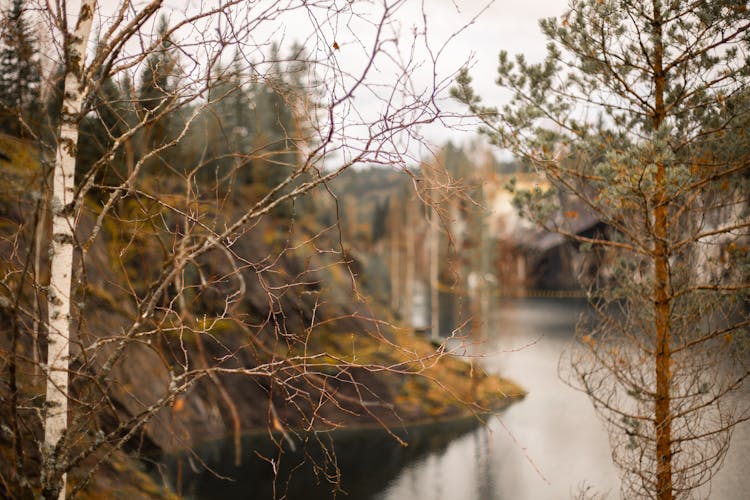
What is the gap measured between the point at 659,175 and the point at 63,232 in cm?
454

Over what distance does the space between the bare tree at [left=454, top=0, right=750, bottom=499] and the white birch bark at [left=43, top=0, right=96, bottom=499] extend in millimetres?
3519

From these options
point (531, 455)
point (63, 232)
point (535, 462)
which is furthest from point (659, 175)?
point (531, 455)

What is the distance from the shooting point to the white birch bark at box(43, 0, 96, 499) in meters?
2.29

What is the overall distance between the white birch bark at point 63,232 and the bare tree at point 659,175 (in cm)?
352

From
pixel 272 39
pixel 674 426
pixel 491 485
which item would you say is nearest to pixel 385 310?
pixel 491 485

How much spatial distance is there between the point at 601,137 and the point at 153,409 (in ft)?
16.1

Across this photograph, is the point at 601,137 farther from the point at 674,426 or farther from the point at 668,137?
the point at 674,426

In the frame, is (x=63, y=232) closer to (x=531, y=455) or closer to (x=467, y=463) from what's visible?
(x=467, y=463)

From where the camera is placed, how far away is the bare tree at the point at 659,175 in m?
4.73

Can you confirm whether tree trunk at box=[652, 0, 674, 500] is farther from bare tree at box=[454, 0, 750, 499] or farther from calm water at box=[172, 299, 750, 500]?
calm water at box=[172, 299, 750, 500]

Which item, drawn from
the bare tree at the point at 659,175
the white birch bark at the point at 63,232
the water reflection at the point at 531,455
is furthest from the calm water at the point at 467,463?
the white birch bark at the point at 63,232

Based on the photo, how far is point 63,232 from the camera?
2.33 m

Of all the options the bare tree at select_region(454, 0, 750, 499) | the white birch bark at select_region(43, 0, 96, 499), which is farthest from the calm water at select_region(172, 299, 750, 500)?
the white birch bark at select_region(43, 0, 96, 499)

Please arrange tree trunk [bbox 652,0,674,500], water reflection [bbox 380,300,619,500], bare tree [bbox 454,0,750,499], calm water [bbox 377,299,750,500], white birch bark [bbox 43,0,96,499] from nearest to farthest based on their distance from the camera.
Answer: white birch bark [bbox 43,0,96,499], bare tree [bbox 454,0,750,499], tree trunk [bbox 652,0,674,500], calm water [bbox 377,299,750,500], water reflection [bbox 380,300,619,500]
